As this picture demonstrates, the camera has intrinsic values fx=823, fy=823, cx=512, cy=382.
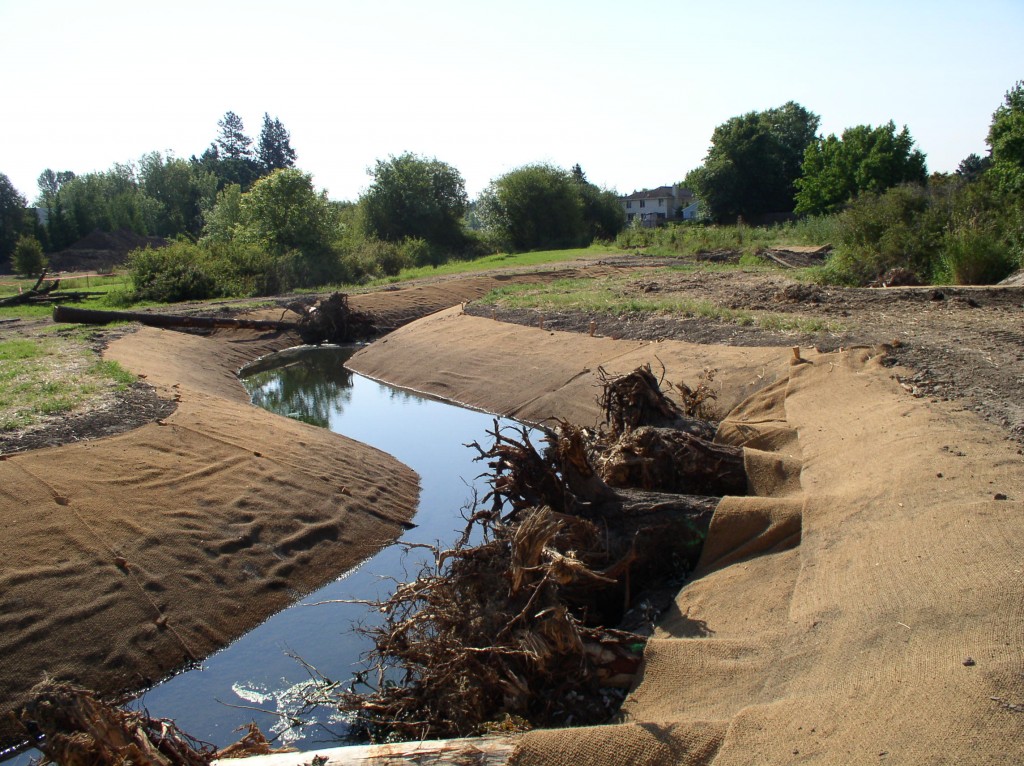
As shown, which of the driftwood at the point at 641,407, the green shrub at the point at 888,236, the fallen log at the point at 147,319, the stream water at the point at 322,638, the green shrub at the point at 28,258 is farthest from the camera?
the green shrub at the point at 28,258

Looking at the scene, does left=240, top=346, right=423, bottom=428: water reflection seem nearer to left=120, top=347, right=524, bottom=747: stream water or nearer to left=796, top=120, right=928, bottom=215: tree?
left=120, top=347, right=524, bottom=747: stream water

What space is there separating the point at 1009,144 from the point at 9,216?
2501 inches

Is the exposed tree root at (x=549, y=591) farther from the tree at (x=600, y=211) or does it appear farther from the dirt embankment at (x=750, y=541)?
the tree at (x=600, y=211)

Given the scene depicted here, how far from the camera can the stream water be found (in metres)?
6.86

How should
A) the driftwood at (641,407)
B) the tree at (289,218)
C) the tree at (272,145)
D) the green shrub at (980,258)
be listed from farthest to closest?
the tree at (272,145) < the tree at (289,218) < the green shrub at (980,258) < the driftwood at (641,407)

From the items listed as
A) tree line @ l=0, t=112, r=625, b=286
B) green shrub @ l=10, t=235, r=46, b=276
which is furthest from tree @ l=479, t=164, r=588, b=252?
green shrub @ l=10, t=235, r=46, b=276

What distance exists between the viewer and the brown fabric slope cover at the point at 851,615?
13.5 ft

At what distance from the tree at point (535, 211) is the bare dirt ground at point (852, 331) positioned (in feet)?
101

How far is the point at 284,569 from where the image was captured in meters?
9.13

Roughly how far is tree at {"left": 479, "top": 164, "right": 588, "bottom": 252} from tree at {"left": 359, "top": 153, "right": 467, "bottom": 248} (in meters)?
5.25

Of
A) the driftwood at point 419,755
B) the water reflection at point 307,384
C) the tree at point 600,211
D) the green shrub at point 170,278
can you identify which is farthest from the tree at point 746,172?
the driftwood at point 419,755

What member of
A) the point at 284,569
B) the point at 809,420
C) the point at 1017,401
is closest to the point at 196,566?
the point at 284,569

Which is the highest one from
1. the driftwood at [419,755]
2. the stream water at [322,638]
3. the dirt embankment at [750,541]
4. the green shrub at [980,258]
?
the green shrub at [980,258]

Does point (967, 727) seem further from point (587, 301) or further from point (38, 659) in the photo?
point (587, 301)
